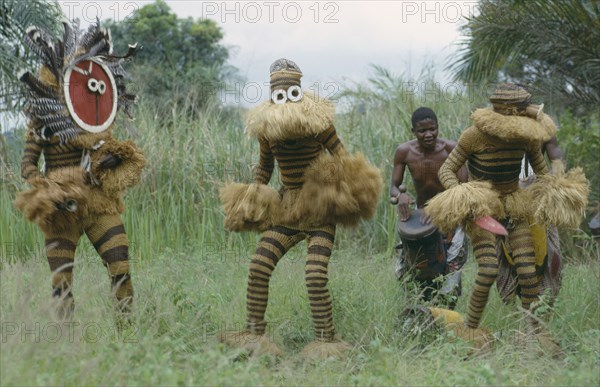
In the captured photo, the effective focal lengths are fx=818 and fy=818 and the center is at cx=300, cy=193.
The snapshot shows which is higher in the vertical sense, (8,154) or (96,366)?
(8,154)

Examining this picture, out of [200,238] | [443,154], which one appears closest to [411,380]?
[443,154]

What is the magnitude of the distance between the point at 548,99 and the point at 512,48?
886 millimetres

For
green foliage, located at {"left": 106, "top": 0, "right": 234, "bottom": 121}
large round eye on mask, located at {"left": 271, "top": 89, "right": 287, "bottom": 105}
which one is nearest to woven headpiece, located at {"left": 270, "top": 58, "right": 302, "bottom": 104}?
large round eye on mask, located at {"left": 271, "top": 89, "right": 287, "bottom": 105}

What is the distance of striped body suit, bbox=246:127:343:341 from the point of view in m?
5.04

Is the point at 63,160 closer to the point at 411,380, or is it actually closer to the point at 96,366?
the point at 96,366

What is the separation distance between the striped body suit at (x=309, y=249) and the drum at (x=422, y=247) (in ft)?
3.01

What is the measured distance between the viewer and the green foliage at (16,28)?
936 cm

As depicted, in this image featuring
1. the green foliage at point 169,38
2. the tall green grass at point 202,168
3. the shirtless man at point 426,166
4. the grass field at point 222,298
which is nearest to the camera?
the grass field at point 222,298

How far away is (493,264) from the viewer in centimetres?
511

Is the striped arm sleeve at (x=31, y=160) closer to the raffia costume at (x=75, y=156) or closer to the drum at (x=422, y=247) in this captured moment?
the raffia costume at (x=75, y=156)

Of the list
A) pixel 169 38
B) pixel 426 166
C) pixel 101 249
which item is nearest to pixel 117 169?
pixel 101 249

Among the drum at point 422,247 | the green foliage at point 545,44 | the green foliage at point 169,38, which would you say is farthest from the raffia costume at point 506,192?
the green foliage at point 169,38

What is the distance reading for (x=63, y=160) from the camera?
5176mm

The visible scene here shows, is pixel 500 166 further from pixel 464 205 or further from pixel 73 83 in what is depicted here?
pixel 73 83
